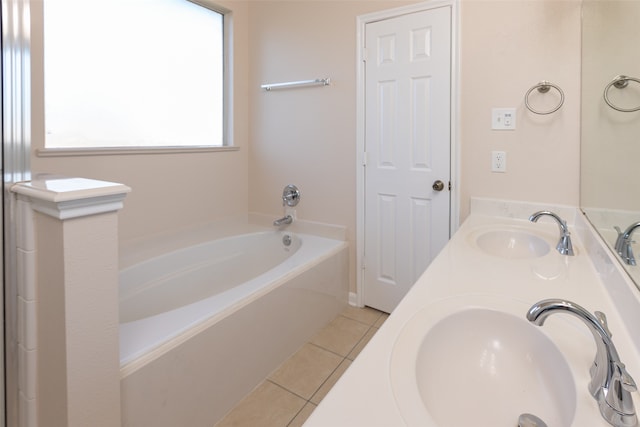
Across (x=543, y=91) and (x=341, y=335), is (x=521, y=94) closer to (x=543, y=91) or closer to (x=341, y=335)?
(x=543, y=91)

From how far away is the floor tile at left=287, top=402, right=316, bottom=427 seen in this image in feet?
5.13

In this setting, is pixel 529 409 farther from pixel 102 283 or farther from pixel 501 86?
pixel 501 86

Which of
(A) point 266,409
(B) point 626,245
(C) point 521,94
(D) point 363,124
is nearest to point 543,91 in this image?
(C) point 521,94

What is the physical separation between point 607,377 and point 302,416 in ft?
4.35

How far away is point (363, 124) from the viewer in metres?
2.42

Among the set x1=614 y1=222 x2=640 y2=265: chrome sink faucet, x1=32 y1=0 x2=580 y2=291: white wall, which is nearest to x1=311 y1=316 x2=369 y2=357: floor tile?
x1=32 y1=0 x2=580 y2=291: white wall

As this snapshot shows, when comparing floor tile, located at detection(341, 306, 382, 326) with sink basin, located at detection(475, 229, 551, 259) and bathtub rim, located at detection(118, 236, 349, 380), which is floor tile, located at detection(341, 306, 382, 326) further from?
Result: sink basin, located at detection(475, 229, 551, 259)

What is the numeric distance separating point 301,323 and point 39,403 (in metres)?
1.27

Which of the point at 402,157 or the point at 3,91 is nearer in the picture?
the point at 3,91

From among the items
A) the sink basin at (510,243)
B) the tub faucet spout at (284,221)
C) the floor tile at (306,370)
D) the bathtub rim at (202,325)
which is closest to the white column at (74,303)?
the bathtub rim at (202,325)

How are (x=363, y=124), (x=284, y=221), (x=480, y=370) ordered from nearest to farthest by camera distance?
(x=480, y=370) → (x=363, y=124) → (x=284, y=221)

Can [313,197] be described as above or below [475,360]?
above

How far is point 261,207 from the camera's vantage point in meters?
3.01

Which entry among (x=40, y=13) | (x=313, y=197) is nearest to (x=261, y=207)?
(x=313, y=197)
